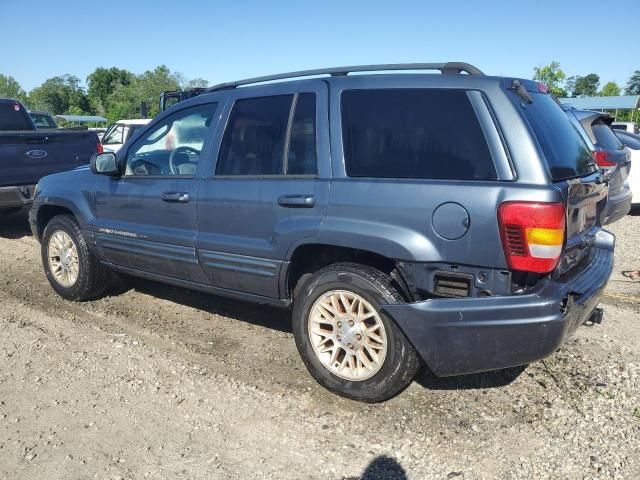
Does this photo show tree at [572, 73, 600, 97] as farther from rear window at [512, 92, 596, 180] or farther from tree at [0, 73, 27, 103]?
rear window at [512, 92, 596, 180]

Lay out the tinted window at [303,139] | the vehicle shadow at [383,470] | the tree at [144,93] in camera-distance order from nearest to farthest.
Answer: the vehicle shadow at [383,470] → the tinted window at [303,139] → the tree at [144,93]

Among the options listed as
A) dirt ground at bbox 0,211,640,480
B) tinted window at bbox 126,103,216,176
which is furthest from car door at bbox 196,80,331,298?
dirt ground at bbox 0,211,640,480

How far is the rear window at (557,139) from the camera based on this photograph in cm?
306

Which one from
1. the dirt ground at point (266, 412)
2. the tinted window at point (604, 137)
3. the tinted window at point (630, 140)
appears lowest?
the dirt ground at point (266, 412)

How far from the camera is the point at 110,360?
399cm

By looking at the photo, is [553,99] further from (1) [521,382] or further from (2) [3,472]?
(2) [3,472]

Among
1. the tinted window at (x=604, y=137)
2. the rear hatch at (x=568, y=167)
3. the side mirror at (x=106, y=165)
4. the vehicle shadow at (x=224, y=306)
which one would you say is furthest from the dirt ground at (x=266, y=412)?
the tinted window at (x=604, y=137)

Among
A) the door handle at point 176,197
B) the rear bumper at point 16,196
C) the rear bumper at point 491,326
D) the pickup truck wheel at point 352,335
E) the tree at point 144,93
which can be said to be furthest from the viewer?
the tree at point 144,93

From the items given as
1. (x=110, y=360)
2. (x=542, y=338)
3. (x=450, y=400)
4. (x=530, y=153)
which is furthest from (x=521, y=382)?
(x=110, y=360)

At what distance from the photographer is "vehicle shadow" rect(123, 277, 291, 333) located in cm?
481

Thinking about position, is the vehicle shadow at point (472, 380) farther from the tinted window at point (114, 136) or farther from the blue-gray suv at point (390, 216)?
the tinted window at point (114, 136)

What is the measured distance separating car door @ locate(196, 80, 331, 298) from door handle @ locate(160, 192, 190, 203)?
15 centimetres

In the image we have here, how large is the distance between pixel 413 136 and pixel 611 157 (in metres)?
5.53

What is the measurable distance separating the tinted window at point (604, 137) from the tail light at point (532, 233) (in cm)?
571
